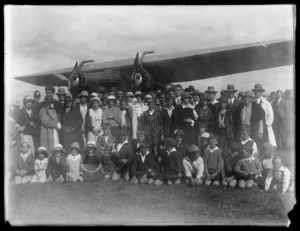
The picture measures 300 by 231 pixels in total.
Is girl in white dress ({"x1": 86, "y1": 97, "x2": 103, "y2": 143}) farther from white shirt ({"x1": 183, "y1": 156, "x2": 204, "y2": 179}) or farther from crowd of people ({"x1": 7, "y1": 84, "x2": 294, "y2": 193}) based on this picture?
white shirt ({"x1": 183, "y1": 156, "x2": 204, "y2": 179})

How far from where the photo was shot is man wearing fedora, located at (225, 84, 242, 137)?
726cm

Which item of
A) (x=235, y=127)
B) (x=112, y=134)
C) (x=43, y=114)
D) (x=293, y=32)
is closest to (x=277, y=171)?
(x=235, y=127)

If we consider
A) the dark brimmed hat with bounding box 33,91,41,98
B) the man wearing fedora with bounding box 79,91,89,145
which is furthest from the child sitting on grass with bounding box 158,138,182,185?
the dark brimmed hat with bounding box 33,91,41,98

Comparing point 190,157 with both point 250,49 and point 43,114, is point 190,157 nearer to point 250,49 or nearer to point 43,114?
point 250,49

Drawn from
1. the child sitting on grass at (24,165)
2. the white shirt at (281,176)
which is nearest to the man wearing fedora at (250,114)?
the white shirt at (281,176)

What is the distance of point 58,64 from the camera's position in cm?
729

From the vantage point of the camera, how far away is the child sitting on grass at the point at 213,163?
722cm

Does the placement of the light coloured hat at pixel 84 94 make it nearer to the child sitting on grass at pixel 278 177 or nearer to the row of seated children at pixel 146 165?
the row of seated children at pixel 146 165

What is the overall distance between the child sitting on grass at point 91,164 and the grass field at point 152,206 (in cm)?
12

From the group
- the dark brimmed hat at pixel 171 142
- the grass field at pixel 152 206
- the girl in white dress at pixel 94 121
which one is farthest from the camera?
the girl in white dress at pixel 94 121

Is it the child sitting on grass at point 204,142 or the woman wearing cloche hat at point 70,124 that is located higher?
the woman wearing cloche hat at point 70,124

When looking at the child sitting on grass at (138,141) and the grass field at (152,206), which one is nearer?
the grass field at (152,206)

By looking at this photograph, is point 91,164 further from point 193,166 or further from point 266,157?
point 266,157

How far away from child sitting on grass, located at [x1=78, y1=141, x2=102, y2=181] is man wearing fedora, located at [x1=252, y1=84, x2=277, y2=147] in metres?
2.56
